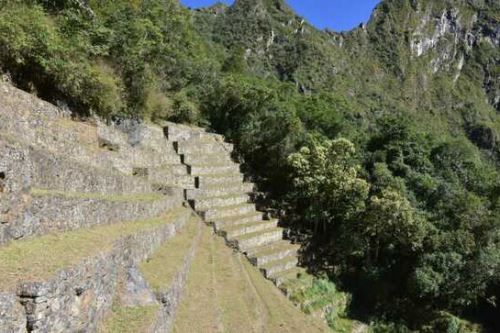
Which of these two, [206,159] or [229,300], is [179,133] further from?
[229,300]

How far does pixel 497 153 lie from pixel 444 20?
75389 mm

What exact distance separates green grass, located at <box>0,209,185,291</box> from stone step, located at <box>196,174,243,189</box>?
9734 mm

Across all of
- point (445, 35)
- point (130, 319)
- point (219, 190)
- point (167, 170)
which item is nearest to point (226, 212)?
point (219, 190)

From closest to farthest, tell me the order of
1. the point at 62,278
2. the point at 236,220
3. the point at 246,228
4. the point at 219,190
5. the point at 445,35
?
the point at 62,278 < the point at 246,228 < the point at 236,220 < the point at 219,190 < the point at 445,35

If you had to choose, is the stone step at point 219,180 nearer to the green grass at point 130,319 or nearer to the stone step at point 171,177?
the stone step at point 171,177

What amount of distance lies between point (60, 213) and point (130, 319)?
7.17 feet

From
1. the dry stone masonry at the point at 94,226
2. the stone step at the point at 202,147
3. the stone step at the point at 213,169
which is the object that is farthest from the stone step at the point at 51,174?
the stone step at the point at 202,147

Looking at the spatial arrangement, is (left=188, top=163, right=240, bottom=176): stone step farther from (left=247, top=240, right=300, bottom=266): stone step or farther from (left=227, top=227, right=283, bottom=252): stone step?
(left=247, top=240, right=300, bottom=266): stone step

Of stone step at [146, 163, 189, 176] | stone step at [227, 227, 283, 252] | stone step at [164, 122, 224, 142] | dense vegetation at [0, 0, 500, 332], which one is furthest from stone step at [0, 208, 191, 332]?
stone step at [164, 122, 224, 142]

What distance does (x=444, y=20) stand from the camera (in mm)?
149750

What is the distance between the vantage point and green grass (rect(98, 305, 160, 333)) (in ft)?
20.7

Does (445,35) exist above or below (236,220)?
above

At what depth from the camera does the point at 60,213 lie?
7.26 metres

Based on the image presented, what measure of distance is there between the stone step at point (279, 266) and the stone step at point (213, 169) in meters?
5.18
